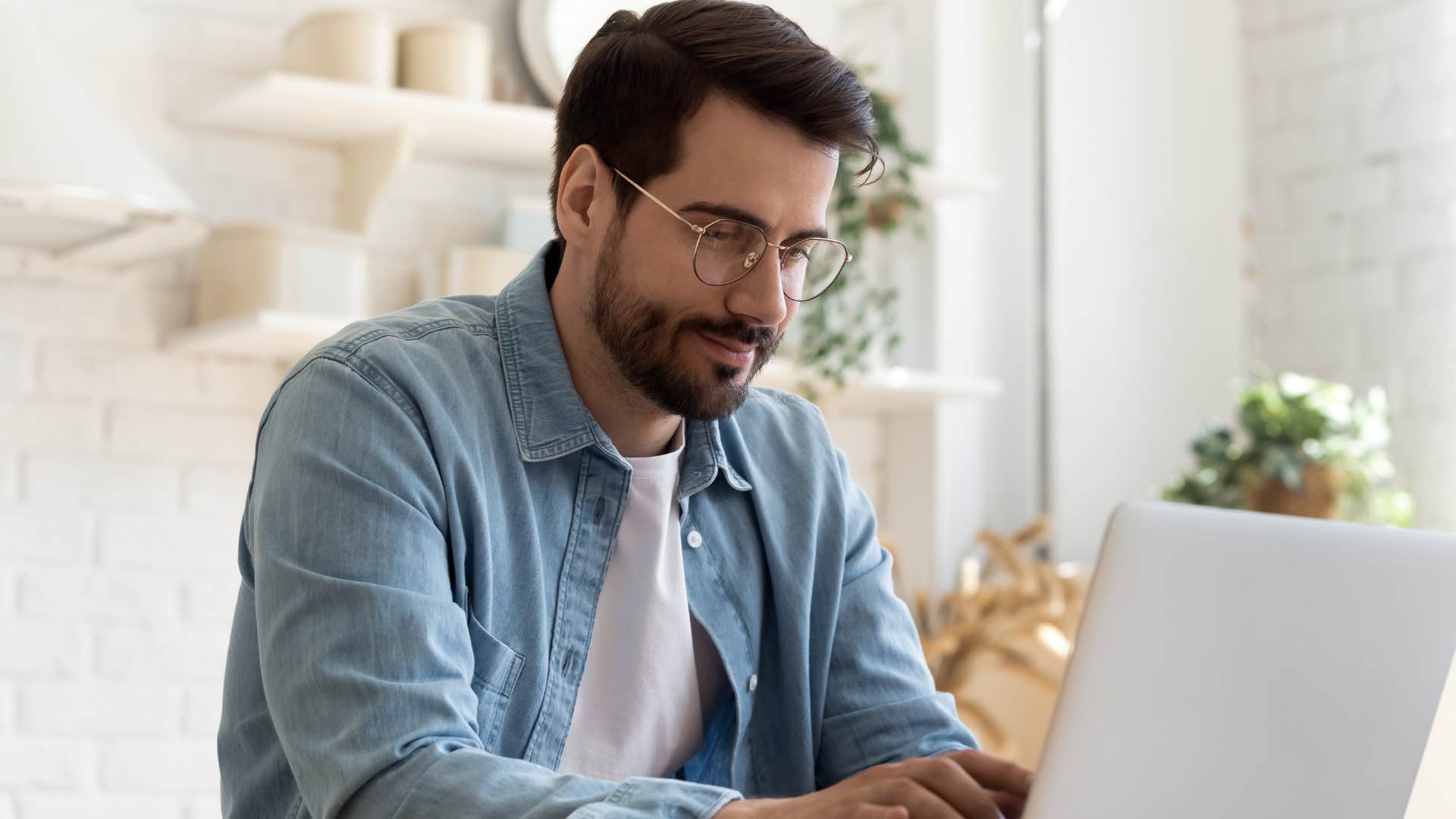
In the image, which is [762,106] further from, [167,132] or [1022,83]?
[1022,83]

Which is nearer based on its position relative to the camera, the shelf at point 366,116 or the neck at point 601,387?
the neck at point 601,387

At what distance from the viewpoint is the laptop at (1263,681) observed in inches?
29.7

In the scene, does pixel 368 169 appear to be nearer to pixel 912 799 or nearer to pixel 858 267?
pixel 858 267

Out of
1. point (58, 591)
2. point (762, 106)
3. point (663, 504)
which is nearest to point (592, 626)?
point (663, 504)

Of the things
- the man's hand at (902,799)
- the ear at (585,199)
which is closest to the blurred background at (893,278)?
the ear at (585,199)

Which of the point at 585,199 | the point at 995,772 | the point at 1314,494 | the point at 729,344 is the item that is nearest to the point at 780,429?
the point at 729,344

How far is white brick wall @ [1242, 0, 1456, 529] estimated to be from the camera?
295cm

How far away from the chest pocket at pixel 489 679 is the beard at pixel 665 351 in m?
0.26

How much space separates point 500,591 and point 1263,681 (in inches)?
23.6

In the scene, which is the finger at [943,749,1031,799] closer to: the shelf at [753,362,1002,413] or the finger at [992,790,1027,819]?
the finger at [992,790,1027,819]

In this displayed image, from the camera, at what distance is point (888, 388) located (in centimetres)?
273

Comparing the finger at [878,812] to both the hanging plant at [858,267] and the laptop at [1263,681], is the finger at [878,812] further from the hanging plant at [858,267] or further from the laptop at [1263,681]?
the hanging plant at [858,267]

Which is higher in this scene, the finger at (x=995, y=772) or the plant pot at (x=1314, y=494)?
the plant pot at (x=1314, y=494)

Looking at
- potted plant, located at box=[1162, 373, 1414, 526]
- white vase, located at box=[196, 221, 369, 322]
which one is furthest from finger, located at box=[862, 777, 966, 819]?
potted plant, located at box=[1162, 373, 1414, 526]
